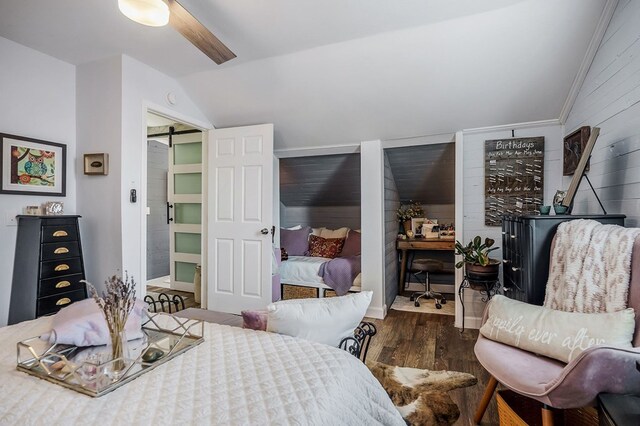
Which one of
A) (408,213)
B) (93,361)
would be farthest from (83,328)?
(408,213)

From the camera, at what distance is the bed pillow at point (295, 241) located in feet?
14.5

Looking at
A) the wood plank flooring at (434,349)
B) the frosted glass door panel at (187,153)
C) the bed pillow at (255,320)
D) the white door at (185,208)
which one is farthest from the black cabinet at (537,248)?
the frosted glass door panel at (187,153)

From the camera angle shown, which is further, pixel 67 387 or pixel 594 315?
pixel 594 315

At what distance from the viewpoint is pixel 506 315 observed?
1.55 metres

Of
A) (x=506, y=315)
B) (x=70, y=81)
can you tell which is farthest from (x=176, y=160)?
(x=506, y=315)

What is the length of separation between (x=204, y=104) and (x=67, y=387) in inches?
118

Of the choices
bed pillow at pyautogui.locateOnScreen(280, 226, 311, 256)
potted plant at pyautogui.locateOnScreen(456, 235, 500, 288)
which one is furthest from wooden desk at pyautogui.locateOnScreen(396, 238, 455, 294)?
bed pillow at pyautogui.locateOnScreen(280, 226, 311, 256)

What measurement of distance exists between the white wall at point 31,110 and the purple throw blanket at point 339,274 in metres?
2.55

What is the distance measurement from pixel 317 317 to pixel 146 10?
66.0 inches

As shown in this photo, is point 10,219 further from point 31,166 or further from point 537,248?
point 537,248

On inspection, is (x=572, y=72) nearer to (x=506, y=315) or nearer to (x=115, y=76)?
(x=506, y=315)

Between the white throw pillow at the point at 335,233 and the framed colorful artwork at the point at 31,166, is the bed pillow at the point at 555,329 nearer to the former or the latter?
the white throw pillow at the point at 335,233

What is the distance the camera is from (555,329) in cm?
136

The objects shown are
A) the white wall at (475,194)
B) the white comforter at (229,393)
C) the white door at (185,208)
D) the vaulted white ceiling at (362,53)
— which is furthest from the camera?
the white door at (185,208)
